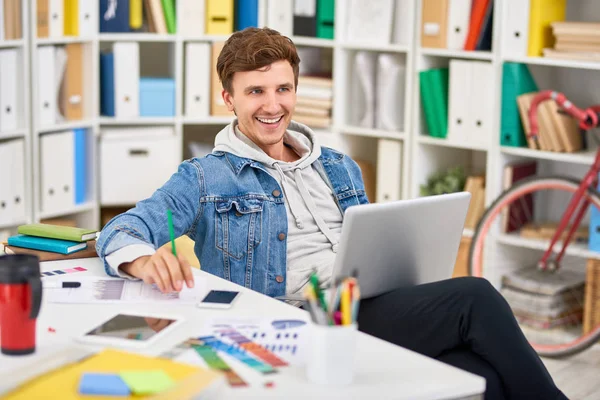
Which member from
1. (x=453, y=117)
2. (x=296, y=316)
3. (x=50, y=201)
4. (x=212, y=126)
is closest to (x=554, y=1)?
(x=453, y=117)

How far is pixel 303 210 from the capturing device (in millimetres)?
2430

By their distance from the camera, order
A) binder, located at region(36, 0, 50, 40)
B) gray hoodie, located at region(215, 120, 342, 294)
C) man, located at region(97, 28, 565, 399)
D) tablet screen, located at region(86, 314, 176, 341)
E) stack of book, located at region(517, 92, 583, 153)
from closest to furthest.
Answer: tablet screen, located at region(86, 314, 176, 341), man, located at region(97, 28, 565, 399), gray hoodie, located at region(215, 120, 342, 294), stack of book, located at region(517, 92, 583, 153), binder, located at region(36, 0, 50, 40)

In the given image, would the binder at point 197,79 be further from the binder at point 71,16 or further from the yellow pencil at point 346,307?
the yellow pencil at point 346,307

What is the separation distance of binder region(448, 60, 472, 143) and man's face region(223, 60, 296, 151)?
168 cm

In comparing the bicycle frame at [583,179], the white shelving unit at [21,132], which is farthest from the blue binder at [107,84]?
the bicycle frame at [583,179]

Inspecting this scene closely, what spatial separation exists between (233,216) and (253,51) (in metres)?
0.40

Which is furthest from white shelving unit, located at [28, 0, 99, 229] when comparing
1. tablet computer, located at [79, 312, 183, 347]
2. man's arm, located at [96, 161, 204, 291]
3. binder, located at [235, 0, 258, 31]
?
tablet computer, located at [79, 312, 183, 347]

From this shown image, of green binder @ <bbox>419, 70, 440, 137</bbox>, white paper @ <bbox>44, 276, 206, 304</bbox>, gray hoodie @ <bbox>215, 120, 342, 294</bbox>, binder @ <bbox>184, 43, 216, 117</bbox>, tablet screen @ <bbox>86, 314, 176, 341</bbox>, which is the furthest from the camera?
binder @ <bbox>184, 43, 216, 117</bbox>

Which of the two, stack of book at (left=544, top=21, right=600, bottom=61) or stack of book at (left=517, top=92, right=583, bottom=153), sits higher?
stack of book at (left=544, top=21, right=600, bottom=61)

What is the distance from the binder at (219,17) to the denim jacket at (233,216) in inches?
86.7

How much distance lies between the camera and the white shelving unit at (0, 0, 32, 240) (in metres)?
A: 3.98

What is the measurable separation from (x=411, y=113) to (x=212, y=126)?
3.91 ft

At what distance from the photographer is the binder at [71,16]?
419cm

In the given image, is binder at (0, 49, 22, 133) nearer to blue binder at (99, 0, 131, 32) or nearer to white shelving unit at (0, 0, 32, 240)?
white shelving unit at (0, 0, 32, 240)
